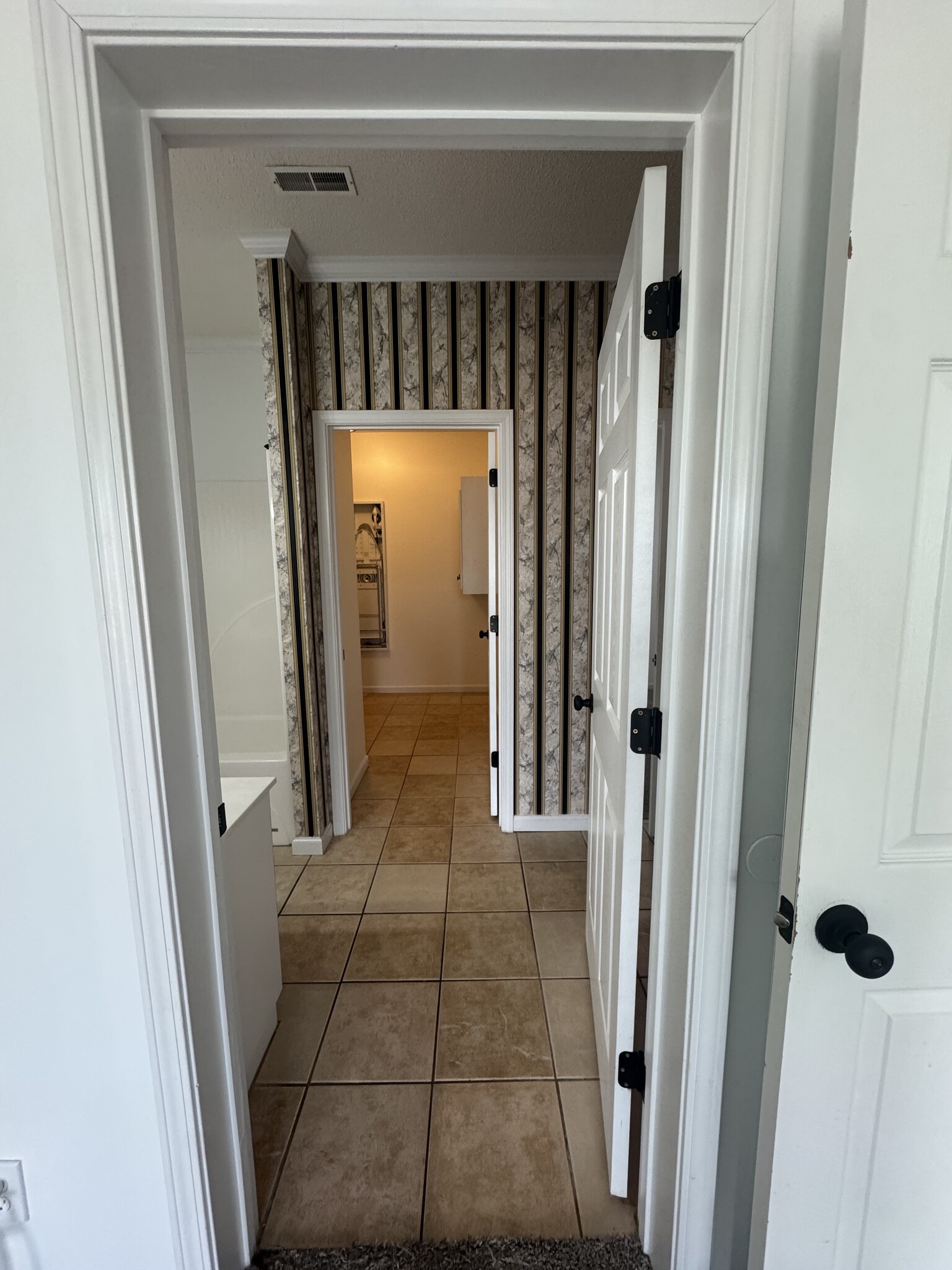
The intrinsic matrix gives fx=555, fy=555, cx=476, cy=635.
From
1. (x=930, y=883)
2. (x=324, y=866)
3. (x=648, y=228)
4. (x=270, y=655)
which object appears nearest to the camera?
(x=930, y=883)

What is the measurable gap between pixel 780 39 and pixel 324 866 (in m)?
2.93

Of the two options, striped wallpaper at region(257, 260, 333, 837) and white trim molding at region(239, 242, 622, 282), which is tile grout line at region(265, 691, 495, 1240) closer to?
striped wallpaper at region(257, 260, 333, 837)

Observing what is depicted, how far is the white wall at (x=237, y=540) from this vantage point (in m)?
3.31

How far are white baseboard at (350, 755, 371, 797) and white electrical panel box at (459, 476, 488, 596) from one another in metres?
2.01

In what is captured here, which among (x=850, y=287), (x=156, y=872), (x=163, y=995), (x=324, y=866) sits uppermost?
(x=850, y=287)

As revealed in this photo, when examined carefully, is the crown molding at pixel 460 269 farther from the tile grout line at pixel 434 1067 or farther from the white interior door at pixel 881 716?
the tile grout line at pixel 434 1067

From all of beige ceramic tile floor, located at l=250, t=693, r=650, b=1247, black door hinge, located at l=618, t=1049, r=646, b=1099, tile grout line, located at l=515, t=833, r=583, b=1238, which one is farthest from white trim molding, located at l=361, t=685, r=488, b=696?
black door hinge, located at l=618, t=1049, r=646, b=1099

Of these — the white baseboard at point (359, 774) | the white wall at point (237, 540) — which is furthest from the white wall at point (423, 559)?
the white wall at point (237, 540)

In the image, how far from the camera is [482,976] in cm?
194

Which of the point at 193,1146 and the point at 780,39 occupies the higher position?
the point at 780,39

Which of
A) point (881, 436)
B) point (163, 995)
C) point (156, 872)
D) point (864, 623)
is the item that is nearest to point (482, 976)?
point (163, 995)

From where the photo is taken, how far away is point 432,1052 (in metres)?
1.65

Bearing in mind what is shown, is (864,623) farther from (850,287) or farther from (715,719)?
(850,287)

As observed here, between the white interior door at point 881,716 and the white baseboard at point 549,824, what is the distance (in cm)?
221
